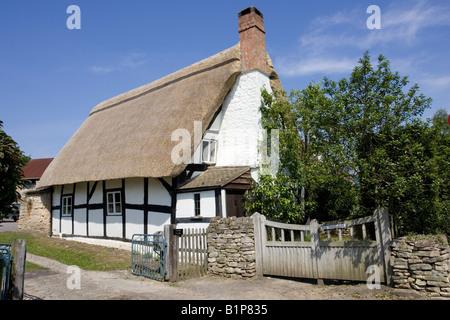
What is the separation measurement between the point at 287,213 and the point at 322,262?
348 cm

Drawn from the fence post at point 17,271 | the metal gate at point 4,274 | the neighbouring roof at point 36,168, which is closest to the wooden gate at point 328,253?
the fence post at point 17,271

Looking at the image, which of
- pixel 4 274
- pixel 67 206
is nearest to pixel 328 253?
pixel 4 274

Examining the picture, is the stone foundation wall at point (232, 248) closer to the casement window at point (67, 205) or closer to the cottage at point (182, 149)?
the cottage at point (182, 149)

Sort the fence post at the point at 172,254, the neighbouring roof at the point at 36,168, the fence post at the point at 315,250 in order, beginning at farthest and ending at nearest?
1. the neighbouring roof at the point at 36,168
2. the fence post at the point at 172,254
3. the fence post at the point at 315,250

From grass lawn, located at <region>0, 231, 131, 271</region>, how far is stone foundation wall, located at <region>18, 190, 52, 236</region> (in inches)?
132

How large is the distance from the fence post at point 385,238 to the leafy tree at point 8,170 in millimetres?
7183

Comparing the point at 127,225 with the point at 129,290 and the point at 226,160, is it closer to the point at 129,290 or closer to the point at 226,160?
the point at 226,160

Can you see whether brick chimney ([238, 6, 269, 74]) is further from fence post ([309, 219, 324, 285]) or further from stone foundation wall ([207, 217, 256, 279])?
fence post ([309, 219, 324, 285])

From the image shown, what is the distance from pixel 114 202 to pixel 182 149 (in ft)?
16.6

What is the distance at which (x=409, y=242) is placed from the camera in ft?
20.4

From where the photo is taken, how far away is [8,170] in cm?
590

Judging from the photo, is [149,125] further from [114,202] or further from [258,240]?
[258,240]

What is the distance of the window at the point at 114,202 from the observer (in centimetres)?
1414
